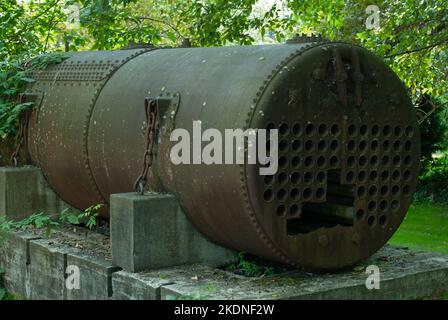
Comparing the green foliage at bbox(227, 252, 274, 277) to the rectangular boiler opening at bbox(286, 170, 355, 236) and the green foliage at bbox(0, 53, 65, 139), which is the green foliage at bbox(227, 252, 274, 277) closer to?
the rectangular boiler opening at bbox(286, 170, 355, 236)

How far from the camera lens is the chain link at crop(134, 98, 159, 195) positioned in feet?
19.4

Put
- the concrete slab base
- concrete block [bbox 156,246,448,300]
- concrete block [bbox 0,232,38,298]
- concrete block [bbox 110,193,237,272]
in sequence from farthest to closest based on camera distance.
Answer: concrete block [bbox 0,232,38,298], concrete block [bbox 110,193,237,272], the concrete slab base, concrete block [bbox 156,246,448,300]

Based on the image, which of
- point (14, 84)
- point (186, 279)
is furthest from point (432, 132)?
point (186, 279)

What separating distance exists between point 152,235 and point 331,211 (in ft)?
4.55

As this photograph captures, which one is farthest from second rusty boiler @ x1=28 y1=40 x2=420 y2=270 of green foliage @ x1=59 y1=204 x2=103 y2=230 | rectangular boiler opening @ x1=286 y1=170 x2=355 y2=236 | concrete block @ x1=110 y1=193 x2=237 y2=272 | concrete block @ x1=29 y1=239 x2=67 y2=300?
concrete block @ x1=29 y1=239 x2=67 y2=300

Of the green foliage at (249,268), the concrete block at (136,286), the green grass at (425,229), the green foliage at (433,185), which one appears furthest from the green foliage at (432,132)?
the concrete block at (136,286)

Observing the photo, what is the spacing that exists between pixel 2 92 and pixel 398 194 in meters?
4.53

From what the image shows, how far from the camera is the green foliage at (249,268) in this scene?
5871 mm

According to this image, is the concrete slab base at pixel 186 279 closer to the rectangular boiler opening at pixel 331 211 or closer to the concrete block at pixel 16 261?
the concrete block at pixel 16 261

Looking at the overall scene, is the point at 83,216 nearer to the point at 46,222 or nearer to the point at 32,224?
the point at 46,222

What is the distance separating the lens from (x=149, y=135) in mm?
5941

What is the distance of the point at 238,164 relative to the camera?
5.17 meters

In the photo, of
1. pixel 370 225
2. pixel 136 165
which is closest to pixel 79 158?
pixel 136 165

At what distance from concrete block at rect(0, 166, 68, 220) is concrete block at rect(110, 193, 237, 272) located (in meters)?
2.12
